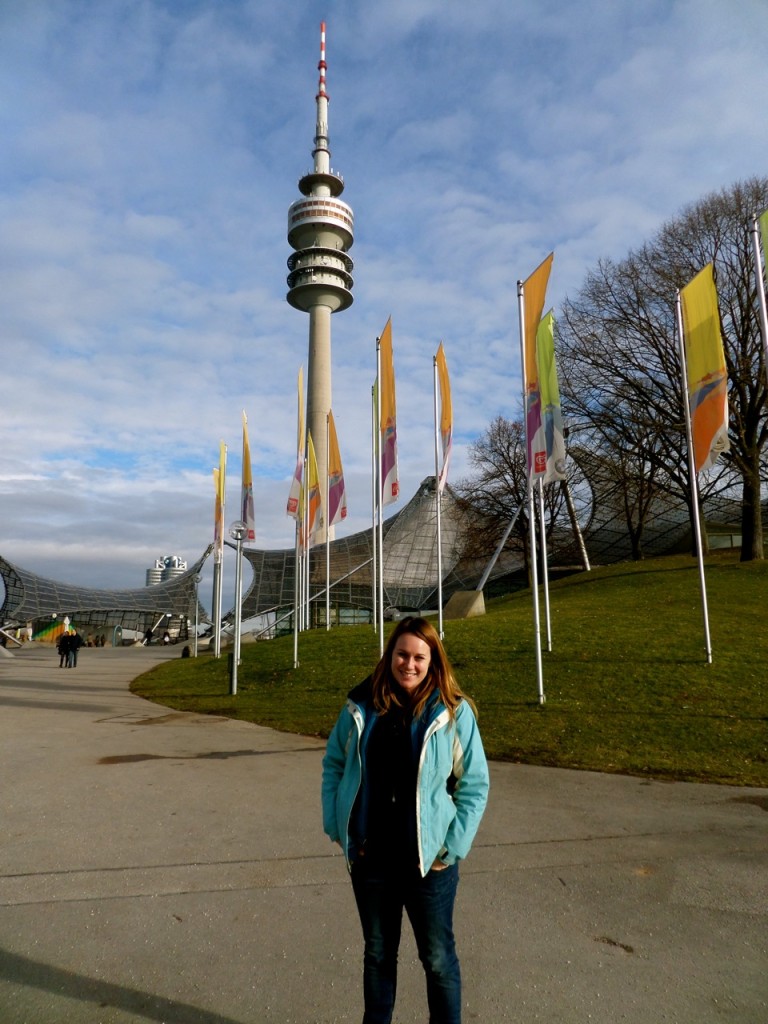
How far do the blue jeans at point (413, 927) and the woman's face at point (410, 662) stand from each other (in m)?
0.72

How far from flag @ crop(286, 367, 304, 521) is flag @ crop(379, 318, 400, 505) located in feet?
22.4

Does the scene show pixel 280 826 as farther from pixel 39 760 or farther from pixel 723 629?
pixel 723 629

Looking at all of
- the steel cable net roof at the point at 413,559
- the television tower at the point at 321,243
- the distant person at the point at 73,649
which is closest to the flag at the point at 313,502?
the distant person at the point at 73,649

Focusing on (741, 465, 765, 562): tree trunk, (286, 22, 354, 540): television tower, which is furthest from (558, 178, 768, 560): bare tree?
(286, 22, 354, 540): television tower

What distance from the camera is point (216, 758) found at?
9.08 m

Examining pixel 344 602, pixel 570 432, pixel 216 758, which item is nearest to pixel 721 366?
pixel 216 758

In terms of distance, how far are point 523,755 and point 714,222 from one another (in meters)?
24.0

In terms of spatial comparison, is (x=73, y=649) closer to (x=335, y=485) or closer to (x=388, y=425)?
(x=335, y=485)

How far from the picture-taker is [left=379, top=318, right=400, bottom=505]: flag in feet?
53.1

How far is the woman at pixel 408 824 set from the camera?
2754 millimetres

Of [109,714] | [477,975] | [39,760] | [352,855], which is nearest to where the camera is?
[352,855]

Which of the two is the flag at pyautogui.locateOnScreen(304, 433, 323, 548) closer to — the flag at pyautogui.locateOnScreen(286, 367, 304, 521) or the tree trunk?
the flag at pyautogui.locateOnScreen(286, 367, 304, 521)

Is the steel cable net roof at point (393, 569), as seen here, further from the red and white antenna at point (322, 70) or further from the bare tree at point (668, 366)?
the red and white antenna at point (322, 70)

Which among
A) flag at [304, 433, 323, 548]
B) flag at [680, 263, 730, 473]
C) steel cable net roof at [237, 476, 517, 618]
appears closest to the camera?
flag at [680, 263, 730, 473]
